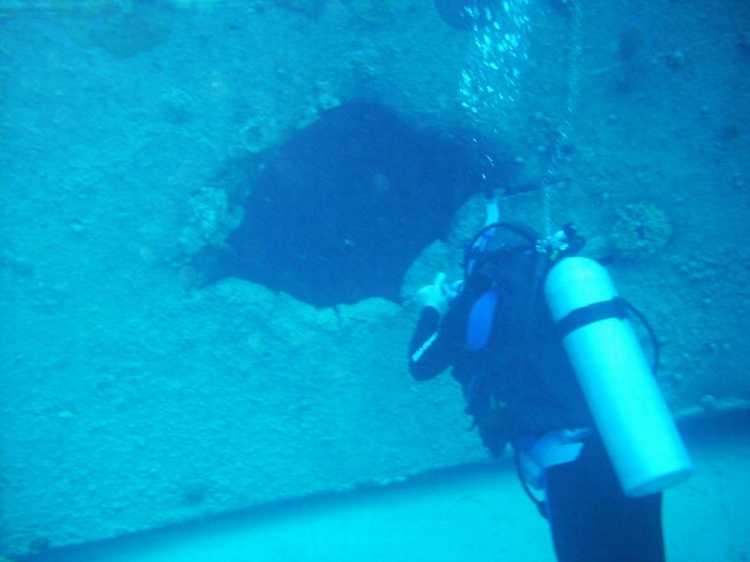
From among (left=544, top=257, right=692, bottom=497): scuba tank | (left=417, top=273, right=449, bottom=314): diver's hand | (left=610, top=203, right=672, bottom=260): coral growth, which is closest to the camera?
(left=544, top=257, right=692, bottom=497): scuba tank

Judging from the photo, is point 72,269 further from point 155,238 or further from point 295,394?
point 295,394

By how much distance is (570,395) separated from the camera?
2312mm

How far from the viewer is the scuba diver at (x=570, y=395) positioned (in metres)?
2.14

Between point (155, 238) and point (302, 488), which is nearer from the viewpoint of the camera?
point (155, 238)

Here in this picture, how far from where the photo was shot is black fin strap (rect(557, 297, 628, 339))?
2.24 meters

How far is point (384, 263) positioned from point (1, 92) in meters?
2.86

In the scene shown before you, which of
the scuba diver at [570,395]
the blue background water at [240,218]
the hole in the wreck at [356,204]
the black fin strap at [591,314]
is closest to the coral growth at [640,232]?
the blue background water at [240,218]

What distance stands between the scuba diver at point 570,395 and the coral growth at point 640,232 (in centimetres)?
154

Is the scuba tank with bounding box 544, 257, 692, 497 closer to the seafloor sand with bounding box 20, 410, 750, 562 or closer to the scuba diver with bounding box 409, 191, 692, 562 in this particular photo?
the scuba diver with bounding box 409, 191, 692, 562

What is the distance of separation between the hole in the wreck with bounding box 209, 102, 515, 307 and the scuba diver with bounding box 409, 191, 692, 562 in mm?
1483

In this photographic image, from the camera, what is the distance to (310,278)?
3947 mm

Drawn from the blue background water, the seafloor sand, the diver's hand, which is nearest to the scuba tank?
the diver's hand

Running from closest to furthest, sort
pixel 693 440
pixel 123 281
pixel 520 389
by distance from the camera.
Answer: pixel 520 389 < pixel 123 281 < pixel 693 440

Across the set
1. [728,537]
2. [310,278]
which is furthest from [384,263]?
[728,537]
